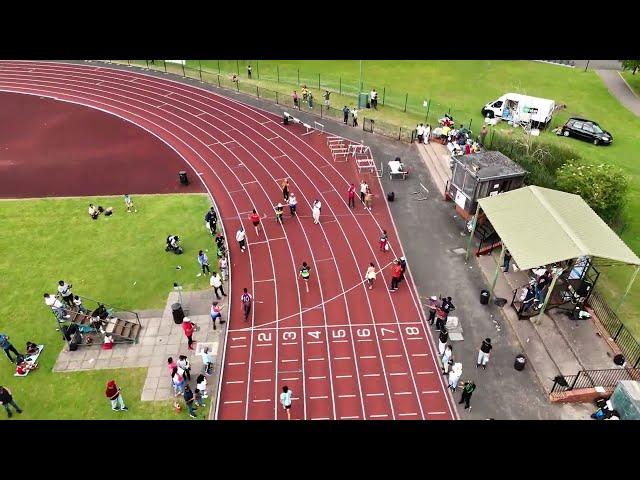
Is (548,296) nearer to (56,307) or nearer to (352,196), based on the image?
(352,196)

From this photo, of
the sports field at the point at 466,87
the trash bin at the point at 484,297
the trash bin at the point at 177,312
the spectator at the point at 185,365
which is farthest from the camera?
the sports field at the point at 466,87

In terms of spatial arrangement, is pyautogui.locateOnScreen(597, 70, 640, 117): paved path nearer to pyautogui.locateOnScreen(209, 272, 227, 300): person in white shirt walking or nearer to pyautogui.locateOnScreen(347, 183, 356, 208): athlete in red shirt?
pyautogui.locateOnScreen(347, 183, 356, 208): athlete in red shirt

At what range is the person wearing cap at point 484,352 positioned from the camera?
53.9ft

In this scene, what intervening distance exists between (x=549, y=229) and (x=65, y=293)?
1785cm

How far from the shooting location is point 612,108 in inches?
1369

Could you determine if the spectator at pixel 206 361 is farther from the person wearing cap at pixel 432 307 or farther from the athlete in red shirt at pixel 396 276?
the person wearing cap at pixel 432 307

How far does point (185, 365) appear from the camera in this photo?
643 inches

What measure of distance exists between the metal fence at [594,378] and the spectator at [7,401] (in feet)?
54.8

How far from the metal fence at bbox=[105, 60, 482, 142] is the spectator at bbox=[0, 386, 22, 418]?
23.2 metres

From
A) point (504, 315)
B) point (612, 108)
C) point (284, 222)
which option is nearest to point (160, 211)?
point (284, 222)

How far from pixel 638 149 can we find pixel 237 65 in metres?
29.0

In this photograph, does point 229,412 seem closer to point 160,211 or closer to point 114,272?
point 114,272

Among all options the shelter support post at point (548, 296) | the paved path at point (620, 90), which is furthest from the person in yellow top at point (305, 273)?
the paved path at point (620, 90)

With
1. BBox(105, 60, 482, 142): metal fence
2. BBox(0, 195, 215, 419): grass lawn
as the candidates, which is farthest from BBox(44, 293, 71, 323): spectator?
BBox(105, 60, 482, 142): metal fence
